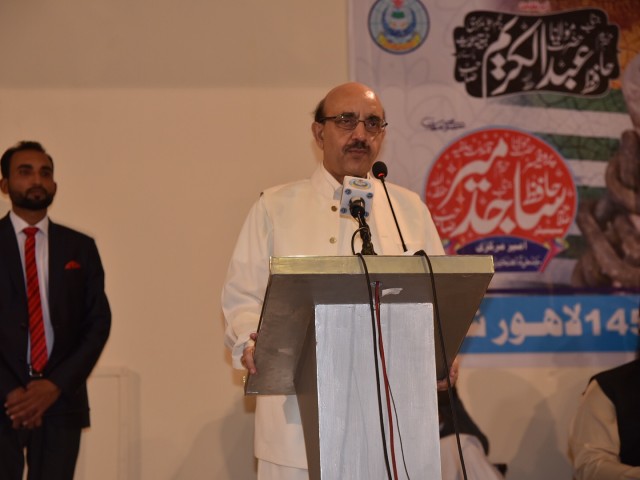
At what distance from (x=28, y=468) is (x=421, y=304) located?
Result: 2536 mm

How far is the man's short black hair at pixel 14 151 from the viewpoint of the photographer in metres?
4.38

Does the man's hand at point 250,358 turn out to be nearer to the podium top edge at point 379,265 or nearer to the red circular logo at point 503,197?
the podium top edge at point 379,265

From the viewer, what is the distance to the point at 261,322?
215 cm

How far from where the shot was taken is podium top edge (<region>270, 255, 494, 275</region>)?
1.93m

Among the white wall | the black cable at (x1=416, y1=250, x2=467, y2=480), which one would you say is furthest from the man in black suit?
the black cable at (x1=416, y1=250, x2=467, y2=480)

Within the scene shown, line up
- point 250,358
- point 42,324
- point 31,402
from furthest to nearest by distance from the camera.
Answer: point 42,324 → point 31,402 → point 250,358

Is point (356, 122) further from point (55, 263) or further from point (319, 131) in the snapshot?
point (55, 263)

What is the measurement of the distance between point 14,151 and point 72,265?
656mm

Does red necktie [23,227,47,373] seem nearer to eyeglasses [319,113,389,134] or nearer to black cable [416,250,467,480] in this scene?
eyeglasses [319,113,389,134]

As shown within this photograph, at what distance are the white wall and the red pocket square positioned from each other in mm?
256

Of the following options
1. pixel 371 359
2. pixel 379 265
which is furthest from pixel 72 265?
pixel 379 265

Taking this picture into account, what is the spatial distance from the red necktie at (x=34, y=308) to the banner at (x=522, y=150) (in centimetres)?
183

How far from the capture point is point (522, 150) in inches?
189

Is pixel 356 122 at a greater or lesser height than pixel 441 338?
greater
